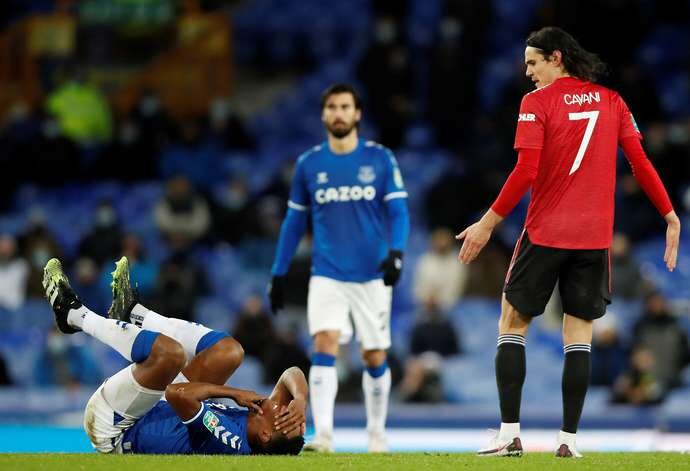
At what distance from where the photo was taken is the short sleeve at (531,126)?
7.73 meters

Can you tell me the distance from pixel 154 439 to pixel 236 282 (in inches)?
450

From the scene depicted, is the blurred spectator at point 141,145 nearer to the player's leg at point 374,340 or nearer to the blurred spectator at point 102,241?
the blurred spectator at point 102,241

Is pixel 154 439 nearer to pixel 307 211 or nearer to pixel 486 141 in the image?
pixel 307 211

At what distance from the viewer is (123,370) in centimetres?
820

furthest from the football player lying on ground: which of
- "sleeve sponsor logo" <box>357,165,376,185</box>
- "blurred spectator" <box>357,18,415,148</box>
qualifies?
"blurred spectator" <box>357,18,415,148</box>

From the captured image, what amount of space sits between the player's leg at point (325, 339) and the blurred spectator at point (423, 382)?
5650 mm

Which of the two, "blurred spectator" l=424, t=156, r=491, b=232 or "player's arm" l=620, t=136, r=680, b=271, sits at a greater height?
"blurred spectator" l=424, t=156, r=491, b=232

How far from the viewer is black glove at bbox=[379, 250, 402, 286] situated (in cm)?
1017

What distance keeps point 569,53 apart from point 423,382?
8.68 meters

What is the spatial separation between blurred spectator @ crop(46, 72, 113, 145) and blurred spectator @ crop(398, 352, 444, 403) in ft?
27.8

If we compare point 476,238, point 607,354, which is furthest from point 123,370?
point 607,354

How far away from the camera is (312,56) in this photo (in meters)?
24.1

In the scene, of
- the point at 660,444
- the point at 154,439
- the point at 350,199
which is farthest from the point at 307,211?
the point at 660,444

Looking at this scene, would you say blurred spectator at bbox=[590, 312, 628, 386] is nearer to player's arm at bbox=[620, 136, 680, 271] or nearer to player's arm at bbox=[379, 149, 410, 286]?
player's arm at bbox=[379, 149, 410, 286]
